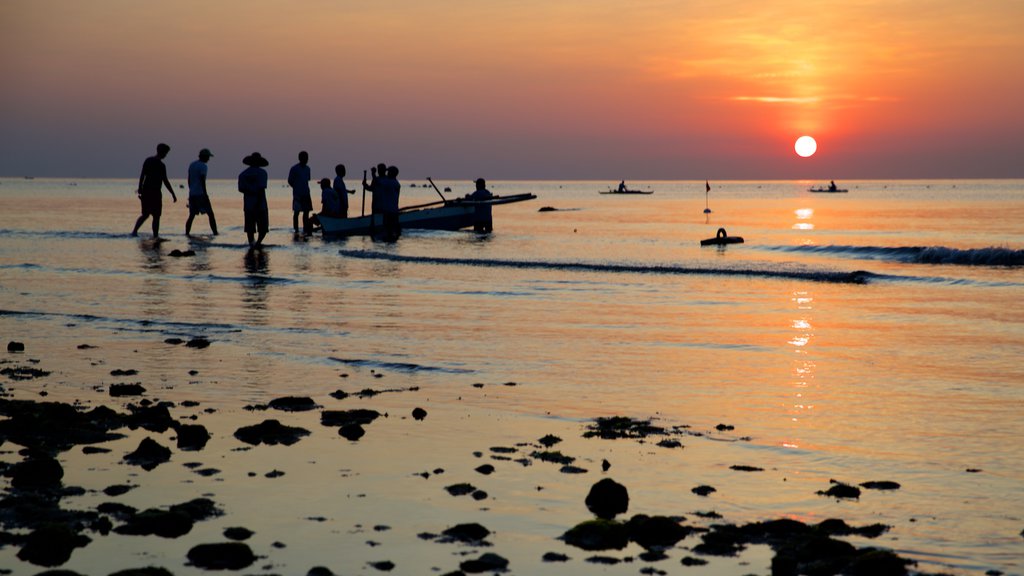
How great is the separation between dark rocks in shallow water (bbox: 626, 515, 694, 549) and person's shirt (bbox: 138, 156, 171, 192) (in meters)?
25.5

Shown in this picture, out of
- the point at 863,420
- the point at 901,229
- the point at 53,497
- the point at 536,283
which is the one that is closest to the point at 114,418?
the point at 53,497

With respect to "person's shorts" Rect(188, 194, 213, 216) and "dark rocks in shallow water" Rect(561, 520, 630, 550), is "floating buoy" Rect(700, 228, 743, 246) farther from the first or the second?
"dark rocks in shallow water" Rect(561, 520, 630, 550)

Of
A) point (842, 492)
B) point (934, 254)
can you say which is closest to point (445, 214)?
point (934, 254)

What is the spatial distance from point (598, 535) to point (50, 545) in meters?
2.78

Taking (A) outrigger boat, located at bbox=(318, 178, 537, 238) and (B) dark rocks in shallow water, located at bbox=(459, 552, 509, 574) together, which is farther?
(A) outrigger boat, located at bbox=(318, 178, 537, 238)

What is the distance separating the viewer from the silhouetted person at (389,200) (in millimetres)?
33156

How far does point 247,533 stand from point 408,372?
531 centimetres

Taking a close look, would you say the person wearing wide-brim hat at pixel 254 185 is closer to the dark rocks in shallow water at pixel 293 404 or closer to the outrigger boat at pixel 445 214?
the outrigger boat at pixel 445 214

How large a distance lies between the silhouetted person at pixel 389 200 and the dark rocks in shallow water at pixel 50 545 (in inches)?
1097

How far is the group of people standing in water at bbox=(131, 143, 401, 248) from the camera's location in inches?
1065

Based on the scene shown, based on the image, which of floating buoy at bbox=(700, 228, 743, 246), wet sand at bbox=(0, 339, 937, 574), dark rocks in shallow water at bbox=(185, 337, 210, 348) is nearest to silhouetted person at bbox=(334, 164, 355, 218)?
floating buoy at bbox=(700, 228, 743, 246)

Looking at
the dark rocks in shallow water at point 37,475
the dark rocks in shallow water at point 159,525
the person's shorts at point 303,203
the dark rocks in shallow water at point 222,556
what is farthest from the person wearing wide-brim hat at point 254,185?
the dark rocks in shallow water at point 222,556

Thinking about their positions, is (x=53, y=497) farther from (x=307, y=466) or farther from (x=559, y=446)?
(x=559, y=446)

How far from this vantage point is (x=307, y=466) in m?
7.05
